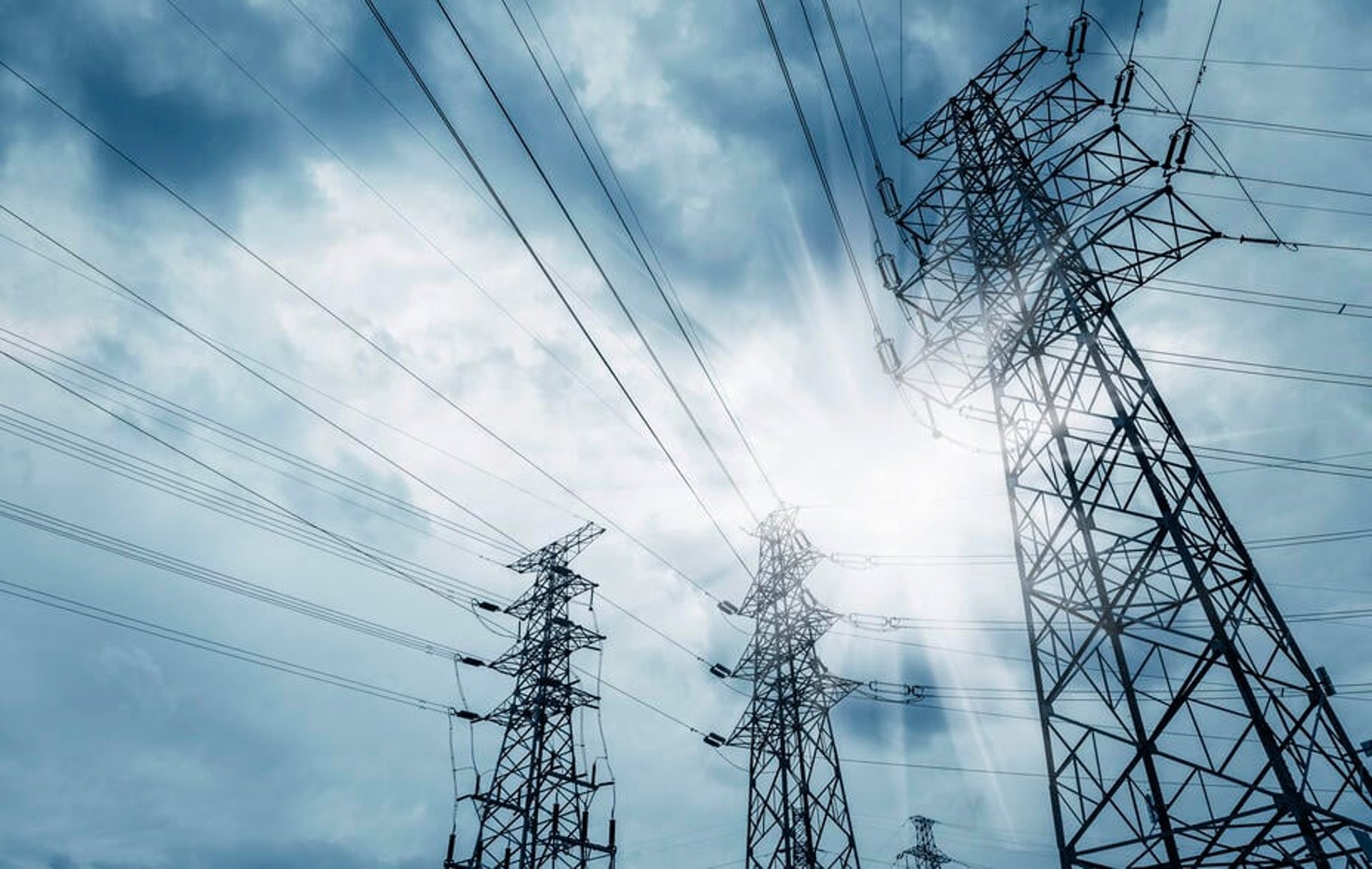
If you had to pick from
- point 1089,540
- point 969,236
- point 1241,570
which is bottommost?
point 1241,570

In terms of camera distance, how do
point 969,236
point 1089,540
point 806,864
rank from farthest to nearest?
point 806,864, point 969,236, point 1089,540

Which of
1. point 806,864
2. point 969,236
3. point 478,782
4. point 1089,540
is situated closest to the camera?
point 1089,540

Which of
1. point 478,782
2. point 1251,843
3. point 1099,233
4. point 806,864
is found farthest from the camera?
point 478,782

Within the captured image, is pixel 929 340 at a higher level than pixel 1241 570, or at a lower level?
higher

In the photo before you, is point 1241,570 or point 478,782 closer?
point 1241,570

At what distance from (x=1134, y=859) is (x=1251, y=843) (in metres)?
1.08

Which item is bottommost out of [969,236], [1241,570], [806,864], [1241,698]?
[806,864]

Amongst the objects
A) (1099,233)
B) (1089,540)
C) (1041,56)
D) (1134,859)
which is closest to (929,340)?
(1099,233)

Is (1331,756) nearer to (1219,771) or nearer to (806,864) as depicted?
(1219,771)

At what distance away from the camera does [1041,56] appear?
13.7m

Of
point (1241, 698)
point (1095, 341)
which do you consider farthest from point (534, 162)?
point (1241, 698)

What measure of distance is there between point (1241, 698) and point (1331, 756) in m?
1.75

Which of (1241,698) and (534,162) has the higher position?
(534,162)

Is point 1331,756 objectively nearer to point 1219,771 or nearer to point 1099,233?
point 1219,771
